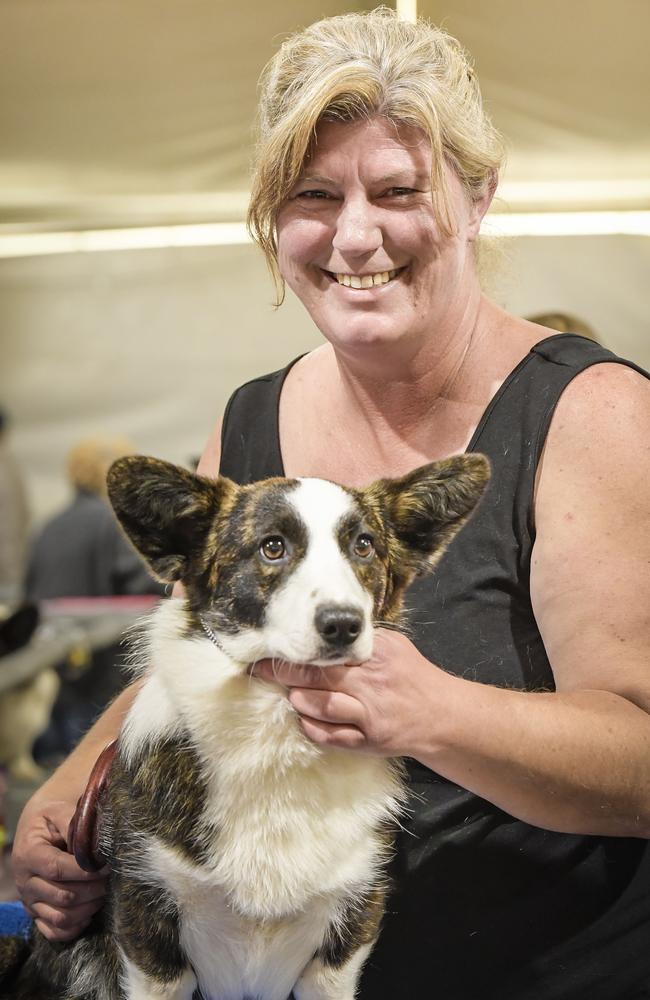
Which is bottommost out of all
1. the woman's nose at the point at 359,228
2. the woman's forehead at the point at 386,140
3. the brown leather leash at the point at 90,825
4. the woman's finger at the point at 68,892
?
the woman's finger at the point at 68,892

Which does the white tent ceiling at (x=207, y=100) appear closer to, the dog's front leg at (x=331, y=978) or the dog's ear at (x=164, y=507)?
the dog's ear at (x=164, y=507)

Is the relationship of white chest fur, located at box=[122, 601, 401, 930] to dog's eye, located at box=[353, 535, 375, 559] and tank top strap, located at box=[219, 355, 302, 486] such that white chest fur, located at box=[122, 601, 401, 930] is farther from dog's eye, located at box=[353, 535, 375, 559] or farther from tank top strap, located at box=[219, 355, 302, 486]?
tank top strap, located at box=[219, 355, 302, 486]

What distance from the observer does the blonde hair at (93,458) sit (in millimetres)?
1886

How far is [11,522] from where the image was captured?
2.21m

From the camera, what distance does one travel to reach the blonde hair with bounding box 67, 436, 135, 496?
6.19 feet

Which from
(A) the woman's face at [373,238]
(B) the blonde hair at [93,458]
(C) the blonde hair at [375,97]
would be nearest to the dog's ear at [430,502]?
(A) the woman's face at [373,238]

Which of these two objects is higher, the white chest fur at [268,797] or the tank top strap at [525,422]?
the tank top strap at [525,422]

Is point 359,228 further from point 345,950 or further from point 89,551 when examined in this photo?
point 89,551

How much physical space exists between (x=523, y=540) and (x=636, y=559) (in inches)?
5.8

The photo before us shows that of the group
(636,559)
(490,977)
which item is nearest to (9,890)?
(490,977)

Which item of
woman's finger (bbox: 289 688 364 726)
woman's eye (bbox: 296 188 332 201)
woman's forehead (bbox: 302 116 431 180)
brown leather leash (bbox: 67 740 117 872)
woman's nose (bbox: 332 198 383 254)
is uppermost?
woman's forehead (bbox: 302 116 431 180)

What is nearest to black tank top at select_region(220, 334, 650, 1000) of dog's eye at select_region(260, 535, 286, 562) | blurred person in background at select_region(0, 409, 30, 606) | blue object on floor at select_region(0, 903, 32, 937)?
dog's eye at select_region(260, 535, 286, 562)

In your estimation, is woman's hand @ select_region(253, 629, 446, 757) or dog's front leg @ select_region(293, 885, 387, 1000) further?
dog's front leg @ select_region(293, 885, 387, 1000)

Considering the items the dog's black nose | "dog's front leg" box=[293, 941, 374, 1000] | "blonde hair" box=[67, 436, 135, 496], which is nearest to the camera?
the dog's black nose
